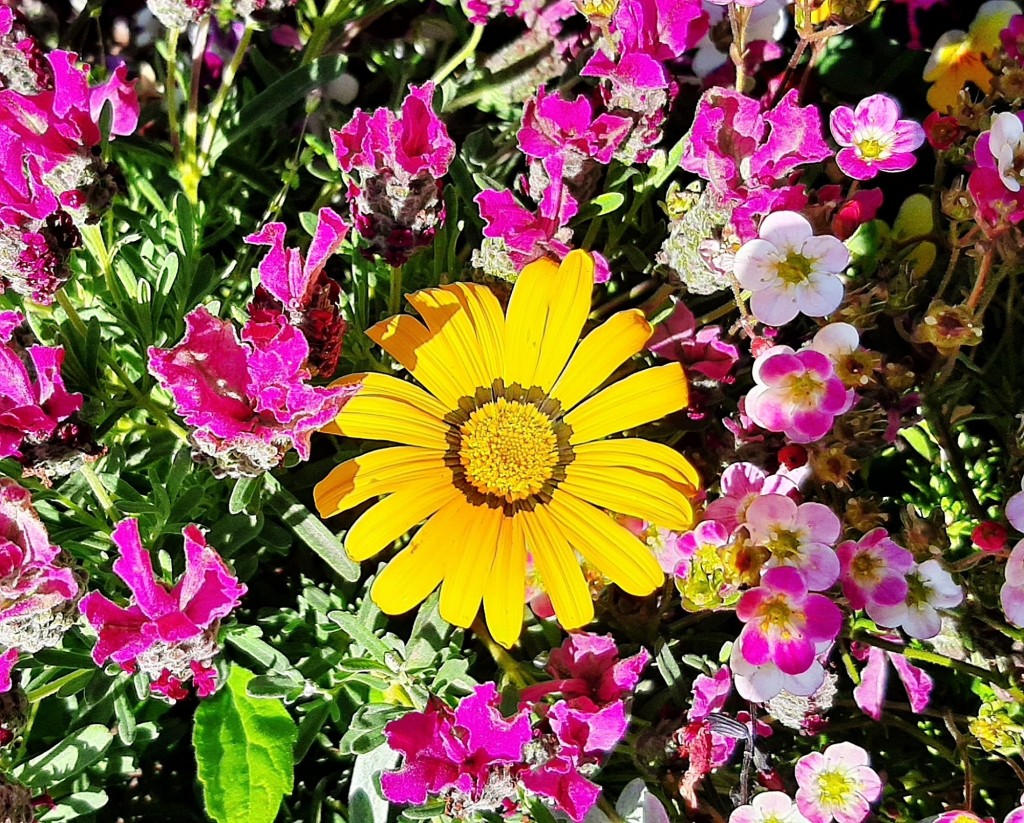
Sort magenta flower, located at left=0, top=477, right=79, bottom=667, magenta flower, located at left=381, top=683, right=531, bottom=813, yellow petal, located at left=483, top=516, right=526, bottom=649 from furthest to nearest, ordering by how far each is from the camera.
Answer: yellow petal, located at left=483, top=516, right=526, bottom=649 → magenta flower, located at left=381, top=683, right=531, bottom=813 → magenta flower, located at left=0, top=477, right=79, bottom=667

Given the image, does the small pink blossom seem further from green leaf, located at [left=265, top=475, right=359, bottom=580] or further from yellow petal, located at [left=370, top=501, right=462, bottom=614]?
green leaf, located at [left=265, top=475, right=359, bottom=580]

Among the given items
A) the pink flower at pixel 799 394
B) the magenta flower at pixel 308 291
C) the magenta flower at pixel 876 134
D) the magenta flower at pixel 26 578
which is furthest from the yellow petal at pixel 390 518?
the magenta flower at pixel 876 134

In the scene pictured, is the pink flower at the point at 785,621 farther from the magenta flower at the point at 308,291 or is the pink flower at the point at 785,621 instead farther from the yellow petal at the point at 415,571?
the magenta flower at the point at 308,291

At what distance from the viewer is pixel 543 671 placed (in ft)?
4.51

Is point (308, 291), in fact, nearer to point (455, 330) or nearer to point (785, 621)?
point (455, 330)

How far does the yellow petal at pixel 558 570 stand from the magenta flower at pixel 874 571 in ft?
1.07

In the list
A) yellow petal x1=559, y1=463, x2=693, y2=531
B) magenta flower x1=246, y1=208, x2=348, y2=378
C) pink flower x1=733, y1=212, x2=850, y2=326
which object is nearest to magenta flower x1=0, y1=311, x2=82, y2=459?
magenta flower x1=246, y1=208, x2=348, y2=378

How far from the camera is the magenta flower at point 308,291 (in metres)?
1.02

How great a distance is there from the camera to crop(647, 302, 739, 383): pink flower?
53.3 inches

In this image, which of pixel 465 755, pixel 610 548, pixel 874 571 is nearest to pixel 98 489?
pixel 465 755

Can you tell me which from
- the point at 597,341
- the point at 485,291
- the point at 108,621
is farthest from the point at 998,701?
the point at 108,621

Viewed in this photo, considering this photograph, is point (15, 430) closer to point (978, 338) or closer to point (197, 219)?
point (197, 219)

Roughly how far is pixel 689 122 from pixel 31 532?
1247 millimetres

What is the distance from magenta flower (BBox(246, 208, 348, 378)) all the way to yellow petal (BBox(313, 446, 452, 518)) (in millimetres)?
164
